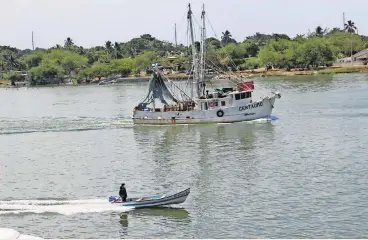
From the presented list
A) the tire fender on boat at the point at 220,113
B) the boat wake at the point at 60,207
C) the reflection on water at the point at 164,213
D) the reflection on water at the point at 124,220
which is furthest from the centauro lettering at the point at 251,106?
the reflection on water at the point at 124,220

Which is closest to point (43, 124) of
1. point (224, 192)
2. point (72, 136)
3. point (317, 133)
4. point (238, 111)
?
point (72, 136)

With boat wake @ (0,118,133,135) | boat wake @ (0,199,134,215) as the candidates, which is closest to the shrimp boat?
boat wake @ (0,118,133,135)

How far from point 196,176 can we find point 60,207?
11.0m

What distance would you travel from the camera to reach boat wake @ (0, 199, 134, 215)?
34.9 metres

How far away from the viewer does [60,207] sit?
35.5 meters

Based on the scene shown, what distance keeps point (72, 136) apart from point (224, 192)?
31251 mm

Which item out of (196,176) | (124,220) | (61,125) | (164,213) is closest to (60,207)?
(124,220)

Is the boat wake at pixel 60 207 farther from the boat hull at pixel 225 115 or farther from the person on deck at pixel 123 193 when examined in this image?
the boat hull at pixel 225 115

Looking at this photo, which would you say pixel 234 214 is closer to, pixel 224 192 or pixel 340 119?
pixel 224 192

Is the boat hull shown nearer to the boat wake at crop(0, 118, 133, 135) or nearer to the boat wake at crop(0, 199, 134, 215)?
the boat wake at crop(0, 118, 133, 135)

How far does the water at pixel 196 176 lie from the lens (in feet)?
106

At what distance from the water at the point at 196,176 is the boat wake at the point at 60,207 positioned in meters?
0.06

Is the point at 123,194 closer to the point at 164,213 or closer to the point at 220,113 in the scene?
the point at 164,213

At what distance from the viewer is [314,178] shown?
4084cm
